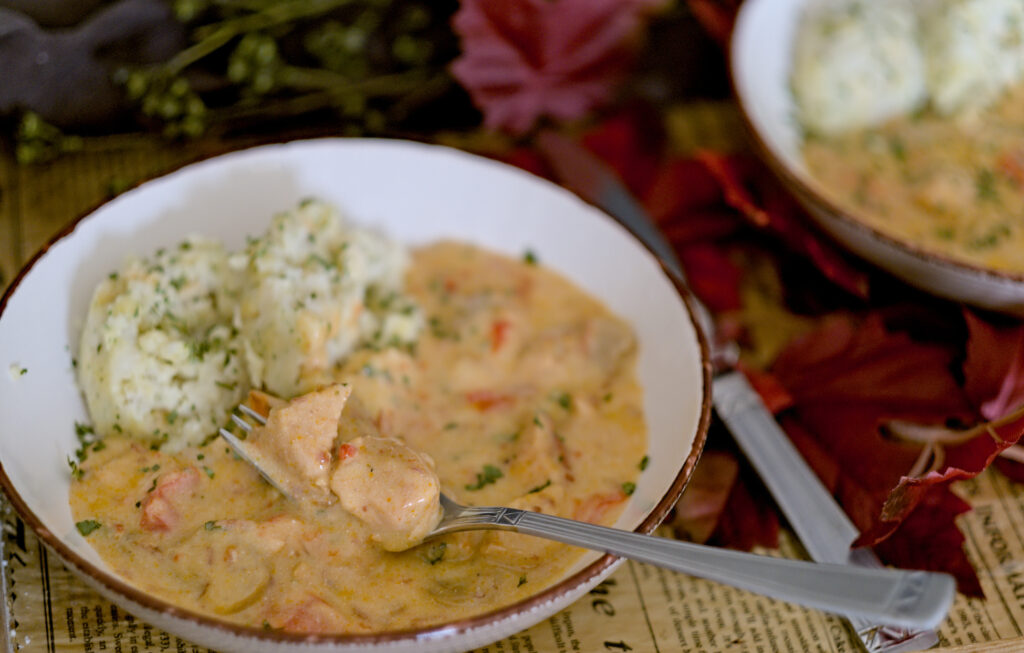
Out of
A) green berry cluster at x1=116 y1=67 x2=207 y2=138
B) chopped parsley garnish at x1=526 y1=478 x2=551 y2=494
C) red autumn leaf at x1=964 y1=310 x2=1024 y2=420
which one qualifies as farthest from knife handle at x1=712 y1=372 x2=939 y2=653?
green berry cluster at x1=116 y1=67 x2=207 y2=138

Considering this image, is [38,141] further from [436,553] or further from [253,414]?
[436,553]

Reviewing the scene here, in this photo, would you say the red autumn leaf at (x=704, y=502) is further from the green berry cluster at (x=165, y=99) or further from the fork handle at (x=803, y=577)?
the green berry cluster at (x=165, y=99)

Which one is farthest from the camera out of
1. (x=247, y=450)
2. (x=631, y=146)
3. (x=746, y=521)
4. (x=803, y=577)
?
(x=631, y=146)

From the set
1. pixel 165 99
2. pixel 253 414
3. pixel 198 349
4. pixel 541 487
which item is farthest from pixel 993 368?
pixel 165 99

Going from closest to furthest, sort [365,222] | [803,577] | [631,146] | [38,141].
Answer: [803,577]
[365,222]
[38,141]
[631,146]

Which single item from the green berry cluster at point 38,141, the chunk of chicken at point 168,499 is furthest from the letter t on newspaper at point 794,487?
the green berry cluster at point 38,141

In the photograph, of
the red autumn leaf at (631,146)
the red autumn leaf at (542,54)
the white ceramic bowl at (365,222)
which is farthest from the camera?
the red autumn leaf at (631,146)

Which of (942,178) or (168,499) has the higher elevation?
(168,499)
